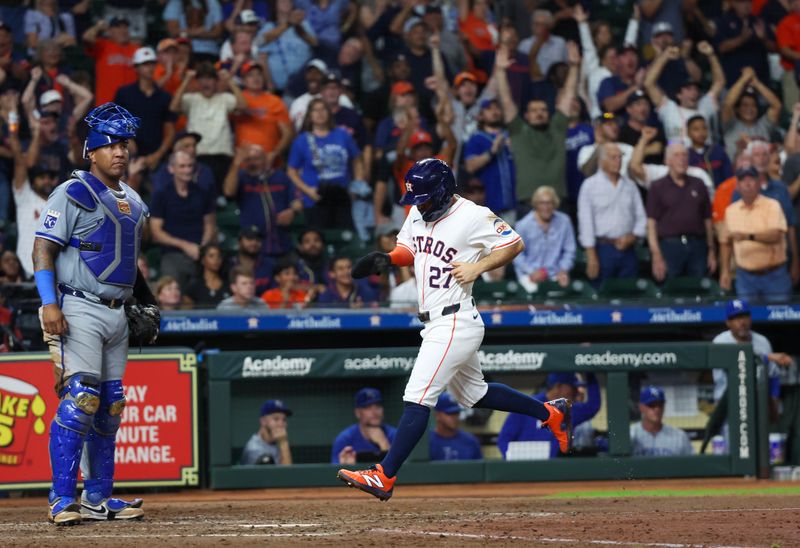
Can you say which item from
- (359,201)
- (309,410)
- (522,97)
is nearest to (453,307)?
(309,410)

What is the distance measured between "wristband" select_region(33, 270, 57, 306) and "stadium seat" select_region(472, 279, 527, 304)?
5.25 meters

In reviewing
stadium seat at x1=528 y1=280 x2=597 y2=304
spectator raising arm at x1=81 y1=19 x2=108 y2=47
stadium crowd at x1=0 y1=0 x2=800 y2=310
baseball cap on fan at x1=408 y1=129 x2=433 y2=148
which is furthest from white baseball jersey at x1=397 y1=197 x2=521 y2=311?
spectator raising arm at x1=81 y1=19 x2=108 y2=47

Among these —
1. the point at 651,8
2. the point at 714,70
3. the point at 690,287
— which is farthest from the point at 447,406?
the point at 651,8

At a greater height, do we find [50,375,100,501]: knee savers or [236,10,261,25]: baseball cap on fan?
[236,10,261,25]: baseball cap on fan

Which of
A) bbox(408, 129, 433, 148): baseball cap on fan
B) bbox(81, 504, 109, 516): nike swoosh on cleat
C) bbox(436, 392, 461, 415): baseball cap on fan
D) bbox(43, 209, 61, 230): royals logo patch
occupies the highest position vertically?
bbox(408, 129, 433, 148): baseball cap on fan

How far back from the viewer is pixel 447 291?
6648 mm

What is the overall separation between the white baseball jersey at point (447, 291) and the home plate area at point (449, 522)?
0.74 metres

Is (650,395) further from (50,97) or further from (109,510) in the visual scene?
(50,97)

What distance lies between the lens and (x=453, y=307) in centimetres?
664

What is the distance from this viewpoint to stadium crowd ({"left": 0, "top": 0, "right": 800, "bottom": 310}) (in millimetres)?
11445

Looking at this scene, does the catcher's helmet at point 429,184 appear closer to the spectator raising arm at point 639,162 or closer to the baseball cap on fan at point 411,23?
the spectator raising arm at point 639,162

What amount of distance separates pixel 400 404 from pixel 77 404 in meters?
3.72

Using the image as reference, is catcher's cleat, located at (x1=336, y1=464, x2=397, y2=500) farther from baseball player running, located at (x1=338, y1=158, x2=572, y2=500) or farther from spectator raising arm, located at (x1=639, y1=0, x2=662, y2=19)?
spectator raising arm, located at (x1=639, y1=0, x2=662, y2=19)

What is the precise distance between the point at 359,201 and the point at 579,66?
2924 mm
